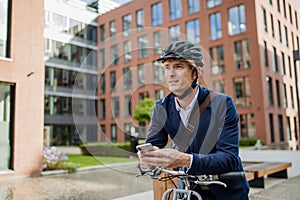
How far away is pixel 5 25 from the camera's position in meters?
2.74

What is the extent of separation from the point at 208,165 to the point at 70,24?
2398 mm

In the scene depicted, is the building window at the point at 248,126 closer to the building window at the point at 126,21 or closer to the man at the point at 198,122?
the building window at the point at 126,21

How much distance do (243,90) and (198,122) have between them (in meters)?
11.2

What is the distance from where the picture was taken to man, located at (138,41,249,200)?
72cm

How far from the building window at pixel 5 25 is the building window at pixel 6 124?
57 cm

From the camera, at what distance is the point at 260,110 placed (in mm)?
10641

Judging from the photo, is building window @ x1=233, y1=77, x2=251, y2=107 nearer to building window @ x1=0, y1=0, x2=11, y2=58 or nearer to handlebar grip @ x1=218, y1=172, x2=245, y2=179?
building window @ x1=0, y1=0, x2=11, y2=58

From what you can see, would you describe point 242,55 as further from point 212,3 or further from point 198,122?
point 198,122

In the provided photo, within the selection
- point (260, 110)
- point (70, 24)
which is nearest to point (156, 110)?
point (70, 24)

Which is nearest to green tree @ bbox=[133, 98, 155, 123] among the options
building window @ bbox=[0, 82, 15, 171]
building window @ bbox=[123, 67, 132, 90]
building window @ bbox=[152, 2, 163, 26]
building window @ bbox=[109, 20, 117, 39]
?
building window @ bbox=[109, 20, 117, 39]

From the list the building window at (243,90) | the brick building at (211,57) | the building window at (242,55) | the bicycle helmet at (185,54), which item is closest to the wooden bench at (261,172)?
the brick building at (211,57)

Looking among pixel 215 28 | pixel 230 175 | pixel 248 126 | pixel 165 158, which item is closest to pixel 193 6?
pixel 215 28

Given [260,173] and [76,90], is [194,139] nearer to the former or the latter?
[76,90]

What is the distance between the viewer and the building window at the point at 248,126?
1081cm
